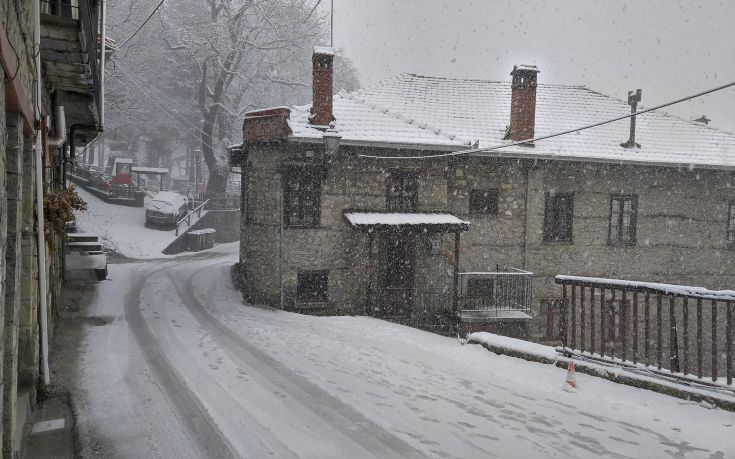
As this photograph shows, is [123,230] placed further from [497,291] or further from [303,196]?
[497,291]

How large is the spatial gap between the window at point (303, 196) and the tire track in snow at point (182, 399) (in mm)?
4940

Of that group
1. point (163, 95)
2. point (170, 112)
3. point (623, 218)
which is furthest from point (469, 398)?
point (170, 112)

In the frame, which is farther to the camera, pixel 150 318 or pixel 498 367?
pixel 150 318

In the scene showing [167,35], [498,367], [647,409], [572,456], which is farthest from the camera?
[167,35]

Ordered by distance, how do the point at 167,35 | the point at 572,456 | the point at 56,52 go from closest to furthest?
the point at 572,456, the point at 56,52, the point at 167,35

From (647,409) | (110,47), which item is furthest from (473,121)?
(647,409)

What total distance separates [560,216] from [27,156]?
14.7 meters

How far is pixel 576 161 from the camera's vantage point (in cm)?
1600

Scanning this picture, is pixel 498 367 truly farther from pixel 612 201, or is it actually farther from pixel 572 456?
pixel 612 201

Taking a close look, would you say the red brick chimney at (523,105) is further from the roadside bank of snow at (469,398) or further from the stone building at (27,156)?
the stone building at (27,156)

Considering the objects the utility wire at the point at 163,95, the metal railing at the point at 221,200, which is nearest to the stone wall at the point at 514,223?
the metal railing at the point at 221,200

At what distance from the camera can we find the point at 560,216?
16500 millimetres

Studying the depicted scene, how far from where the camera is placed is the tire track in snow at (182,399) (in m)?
5.23

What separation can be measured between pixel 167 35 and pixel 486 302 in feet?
88.1
